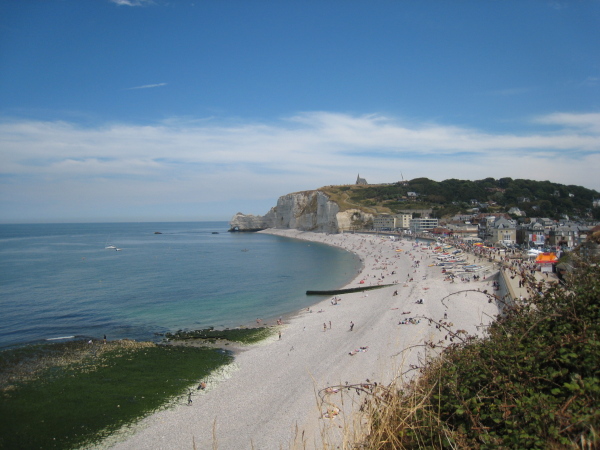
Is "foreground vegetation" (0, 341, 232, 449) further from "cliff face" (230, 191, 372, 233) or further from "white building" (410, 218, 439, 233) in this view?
"cliff face" (230, 191, 372, 233)

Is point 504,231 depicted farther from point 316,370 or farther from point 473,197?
point 473,197

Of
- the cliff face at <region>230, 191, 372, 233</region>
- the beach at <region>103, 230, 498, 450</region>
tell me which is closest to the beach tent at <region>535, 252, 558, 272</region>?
the beach at <region>103, 230, 498, 450</region>

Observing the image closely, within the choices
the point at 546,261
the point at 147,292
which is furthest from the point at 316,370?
the point at 546,261

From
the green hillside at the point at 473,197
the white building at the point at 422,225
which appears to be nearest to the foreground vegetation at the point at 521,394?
the white building at the point at 422,225

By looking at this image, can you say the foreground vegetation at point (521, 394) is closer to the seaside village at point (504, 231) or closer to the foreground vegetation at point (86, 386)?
the foreground vegetation at point (86, 386)

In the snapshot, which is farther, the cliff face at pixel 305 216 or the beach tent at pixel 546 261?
the cliff face at pixel 305 216
